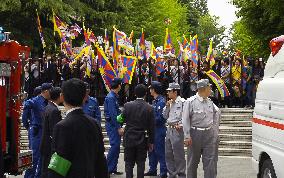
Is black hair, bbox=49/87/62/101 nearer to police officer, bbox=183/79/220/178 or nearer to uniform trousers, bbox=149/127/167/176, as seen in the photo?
police officer, bbox=183/79/220/178

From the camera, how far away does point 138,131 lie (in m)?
10.6

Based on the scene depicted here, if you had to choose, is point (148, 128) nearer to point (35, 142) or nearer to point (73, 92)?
point (35, 142)

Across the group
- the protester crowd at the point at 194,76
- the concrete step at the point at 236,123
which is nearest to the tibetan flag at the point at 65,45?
the protester crowd at the point at 194,76

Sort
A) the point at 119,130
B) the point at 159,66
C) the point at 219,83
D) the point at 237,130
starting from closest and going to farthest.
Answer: the point at 119,130, the point at 237,130, the point at 219,83, the point at 159,66

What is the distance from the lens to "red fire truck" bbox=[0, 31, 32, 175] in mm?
8188

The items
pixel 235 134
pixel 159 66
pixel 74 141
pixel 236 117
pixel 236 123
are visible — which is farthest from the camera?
pixel 159 66

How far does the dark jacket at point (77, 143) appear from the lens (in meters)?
5.45

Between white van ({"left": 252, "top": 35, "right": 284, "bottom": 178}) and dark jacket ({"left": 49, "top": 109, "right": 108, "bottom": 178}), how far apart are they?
9.62 ft

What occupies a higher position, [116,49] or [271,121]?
[116,49]

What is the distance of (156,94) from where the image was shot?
12.2 m

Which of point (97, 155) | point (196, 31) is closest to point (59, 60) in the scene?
point (97, 155)

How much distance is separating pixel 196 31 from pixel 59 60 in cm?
6802

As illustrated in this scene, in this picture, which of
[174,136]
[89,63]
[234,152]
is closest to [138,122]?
[174,136]

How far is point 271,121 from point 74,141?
355 cm
